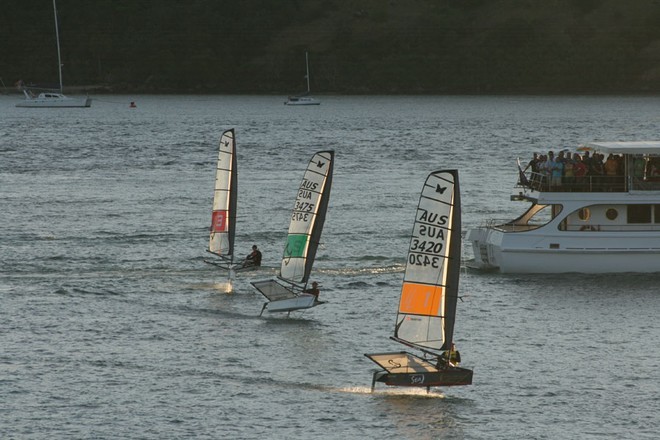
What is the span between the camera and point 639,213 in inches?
2586

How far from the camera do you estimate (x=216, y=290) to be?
63.7 metres

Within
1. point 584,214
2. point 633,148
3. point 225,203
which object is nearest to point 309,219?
point 225,203

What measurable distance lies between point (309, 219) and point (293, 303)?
3770 mm

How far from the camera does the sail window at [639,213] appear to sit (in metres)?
65.6

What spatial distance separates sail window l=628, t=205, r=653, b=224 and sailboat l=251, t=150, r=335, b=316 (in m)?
15.5

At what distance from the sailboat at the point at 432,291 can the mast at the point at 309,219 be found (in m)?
13.1

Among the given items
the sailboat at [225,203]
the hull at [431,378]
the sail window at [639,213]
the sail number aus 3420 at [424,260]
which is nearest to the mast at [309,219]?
the sailboat at [225,203]

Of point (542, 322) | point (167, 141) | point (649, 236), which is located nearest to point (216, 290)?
point (542, 322)

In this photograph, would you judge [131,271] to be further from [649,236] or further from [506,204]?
[506,204]

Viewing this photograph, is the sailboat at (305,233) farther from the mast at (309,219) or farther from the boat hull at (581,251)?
the boat hull at (581,251)

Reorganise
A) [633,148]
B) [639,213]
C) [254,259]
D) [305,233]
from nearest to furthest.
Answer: [305,233]
[254,259]
[633,148]
[639,213]

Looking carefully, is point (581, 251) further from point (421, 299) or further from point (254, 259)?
point (421, 299)

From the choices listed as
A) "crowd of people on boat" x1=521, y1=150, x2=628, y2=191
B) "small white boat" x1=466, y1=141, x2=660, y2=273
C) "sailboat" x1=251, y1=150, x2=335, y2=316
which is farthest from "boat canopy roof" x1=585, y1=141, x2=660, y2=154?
"sailboat" x1=251, y1=150, x2=335, y2=316

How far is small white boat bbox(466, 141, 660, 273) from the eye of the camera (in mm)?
65125
